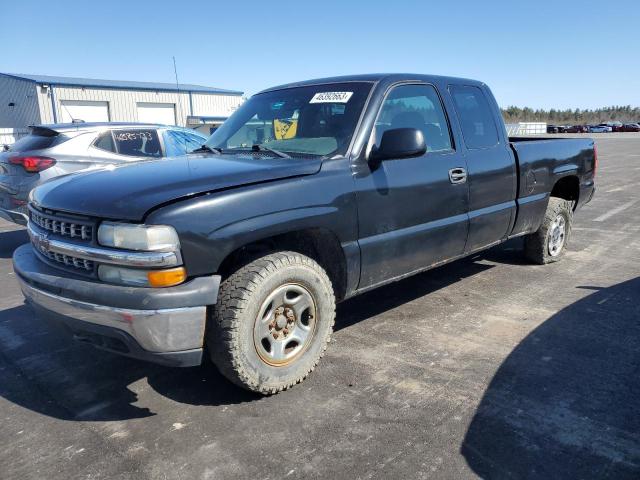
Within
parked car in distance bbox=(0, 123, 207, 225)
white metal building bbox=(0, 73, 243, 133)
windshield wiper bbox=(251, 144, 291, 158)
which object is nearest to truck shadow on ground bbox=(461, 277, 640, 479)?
windshield wiper bbox=(251, 144, 291, 158)

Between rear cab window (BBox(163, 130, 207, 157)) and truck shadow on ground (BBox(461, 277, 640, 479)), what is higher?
Result: rear cab window (BBox(163, 130, 207, 157))

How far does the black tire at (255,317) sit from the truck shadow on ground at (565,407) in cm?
108

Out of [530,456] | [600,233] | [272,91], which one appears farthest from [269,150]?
[600,233]

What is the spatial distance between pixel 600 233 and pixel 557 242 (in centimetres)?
207

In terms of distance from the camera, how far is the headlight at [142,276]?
8.43 feet

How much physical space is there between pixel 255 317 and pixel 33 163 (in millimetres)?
5084

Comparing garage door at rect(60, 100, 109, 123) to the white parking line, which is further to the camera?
garage door at rect(60, 100, 109, 123)

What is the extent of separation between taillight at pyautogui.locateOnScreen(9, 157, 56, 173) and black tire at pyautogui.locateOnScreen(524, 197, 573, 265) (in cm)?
588

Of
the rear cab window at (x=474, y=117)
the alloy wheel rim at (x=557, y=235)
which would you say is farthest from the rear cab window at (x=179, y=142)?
the alloy wheel rim at (x=557, y=235)

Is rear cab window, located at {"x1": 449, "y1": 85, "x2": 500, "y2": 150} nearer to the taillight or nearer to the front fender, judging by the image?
the front fender

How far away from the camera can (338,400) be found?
9.91ft

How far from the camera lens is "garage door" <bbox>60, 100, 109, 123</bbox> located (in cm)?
2928

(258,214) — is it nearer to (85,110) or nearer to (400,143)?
(400,143)

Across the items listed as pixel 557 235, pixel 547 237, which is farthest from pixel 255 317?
pixel 557 235
